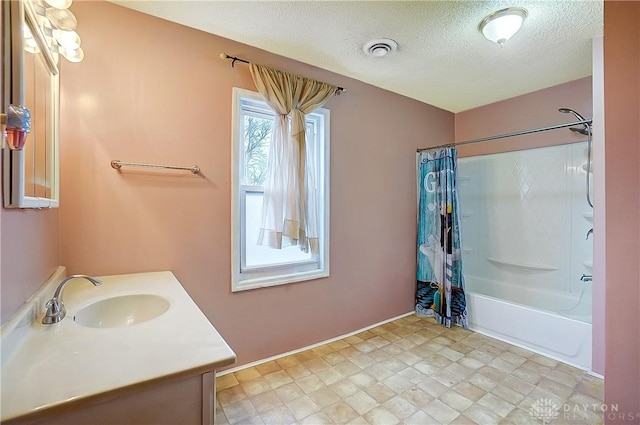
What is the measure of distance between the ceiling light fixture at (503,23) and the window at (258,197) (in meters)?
1.23

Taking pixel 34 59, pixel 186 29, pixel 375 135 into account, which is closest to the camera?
pixel 34 59

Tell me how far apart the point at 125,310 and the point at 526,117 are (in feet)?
12.3

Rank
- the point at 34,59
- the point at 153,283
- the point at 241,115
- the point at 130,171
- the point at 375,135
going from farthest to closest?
the point at 375,135
the point at 241,115
the point at 130,171
the point at 153,283
the point at 34,59

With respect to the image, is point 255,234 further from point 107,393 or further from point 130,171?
point 107,393

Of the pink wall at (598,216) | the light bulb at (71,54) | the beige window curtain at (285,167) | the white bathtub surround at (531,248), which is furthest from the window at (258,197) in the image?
the pink wall at (598,216)

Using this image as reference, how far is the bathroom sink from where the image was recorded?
1.23 metres

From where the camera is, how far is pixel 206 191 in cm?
191

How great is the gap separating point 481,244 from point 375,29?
280 centimetres

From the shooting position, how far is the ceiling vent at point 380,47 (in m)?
1.97

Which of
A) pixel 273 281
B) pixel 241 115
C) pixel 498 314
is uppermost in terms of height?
pixel 241 115

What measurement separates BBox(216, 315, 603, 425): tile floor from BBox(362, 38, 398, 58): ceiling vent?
7.68 feet

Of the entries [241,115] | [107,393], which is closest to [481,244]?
[241,115]

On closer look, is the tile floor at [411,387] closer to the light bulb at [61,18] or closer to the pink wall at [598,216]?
the pink wall at [598,216]

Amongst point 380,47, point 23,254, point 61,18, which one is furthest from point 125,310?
point 380,47
